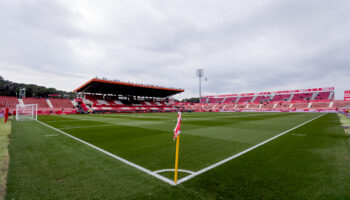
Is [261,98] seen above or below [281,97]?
below

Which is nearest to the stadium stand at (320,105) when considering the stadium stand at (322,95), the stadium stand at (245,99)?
the stadium stand at (322,95)

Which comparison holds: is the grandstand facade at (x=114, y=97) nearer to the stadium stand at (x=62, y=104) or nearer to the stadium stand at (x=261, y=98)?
the stadium stand at (x=62, y=104)

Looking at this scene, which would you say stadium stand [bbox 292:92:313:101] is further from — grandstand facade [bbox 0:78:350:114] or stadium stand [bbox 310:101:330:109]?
stadium stand [bbox 310:101:330:109]

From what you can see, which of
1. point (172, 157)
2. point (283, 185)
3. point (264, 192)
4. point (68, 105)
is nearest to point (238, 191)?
point (264, 192)

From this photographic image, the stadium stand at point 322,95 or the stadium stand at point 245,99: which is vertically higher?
the stadium stand at point 322,95

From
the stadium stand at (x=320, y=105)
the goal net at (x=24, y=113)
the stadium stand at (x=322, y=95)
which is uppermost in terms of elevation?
the stadium stand at (x=322, y=95)

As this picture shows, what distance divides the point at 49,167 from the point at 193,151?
167 inches

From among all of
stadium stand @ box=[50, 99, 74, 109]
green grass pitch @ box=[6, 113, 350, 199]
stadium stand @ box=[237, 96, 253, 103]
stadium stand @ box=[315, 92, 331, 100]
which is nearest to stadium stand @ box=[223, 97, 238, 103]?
stadium stand @ box=[237, 96, 253, 103]

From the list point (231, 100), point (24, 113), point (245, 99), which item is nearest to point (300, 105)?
point (245, 99)

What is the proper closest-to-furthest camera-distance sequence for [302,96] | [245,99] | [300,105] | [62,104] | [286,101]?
[62,104]
[300,105]
[286,101]
[302,96]
[245,99]

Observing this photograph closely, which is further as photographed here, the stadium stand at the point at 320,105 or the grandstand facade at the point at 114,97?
the stadium stand at the point at 320,105

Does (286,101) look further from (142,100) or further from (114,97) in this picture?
(114,97)

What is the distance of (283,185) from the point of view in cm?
310

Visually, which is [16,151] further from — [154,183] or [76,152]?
[154,183]
